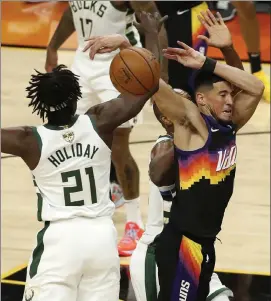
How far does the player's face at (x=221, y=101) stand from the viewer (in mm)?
5352

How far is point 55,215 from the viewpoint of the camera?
212 inches

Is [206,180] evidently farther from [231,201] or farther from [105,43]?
[231,201]

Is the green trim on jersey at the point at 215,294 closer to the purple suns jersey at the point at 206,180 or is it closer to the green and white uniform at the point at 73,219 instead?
the purple suns jersey at the point at 206,180

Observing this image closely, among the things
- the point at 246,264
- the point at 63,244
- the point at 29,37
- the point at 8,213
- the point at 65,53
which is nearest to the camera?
the point at 63,244

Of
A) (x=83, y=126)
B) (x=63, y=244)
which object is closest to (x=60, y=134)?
(x=83, y=126)

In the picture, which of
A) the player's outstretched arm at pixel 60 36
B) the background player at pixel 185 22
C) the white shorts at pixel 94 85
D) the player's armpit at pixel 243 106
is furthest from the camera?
the background player at pixel 185 22

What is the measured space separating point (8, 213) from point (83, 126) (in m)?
3.65

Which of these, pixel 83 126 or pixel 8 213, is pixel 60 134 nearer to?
pixel 83 126

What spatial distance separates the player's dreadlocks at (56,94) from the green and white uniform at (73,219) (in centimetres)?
9

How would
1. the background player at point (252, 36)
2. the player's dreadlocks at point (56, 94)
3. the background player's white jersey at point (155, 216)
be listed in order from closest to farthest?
the player's dreadlocks at point (56, 94)
the background player's white jersey at point (155, 216)
the background player at point (252, 36)

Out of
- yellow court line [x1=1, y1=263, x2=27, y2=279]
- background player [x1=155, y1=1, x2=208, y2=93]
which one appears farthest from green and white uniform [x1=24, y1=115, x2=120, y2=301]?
background player [x1=155, y1=1, x2=208, y2=93]

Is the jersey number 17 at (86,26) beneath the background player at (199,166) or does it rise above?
above

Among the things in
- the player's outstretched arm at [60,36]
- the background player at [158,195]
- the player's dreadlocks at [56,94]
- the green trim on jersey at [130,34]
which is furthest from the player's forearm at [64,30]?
the player's dreadlocks at [56,94]

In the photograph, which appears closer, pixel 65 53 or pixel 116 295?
pixel 116 295
